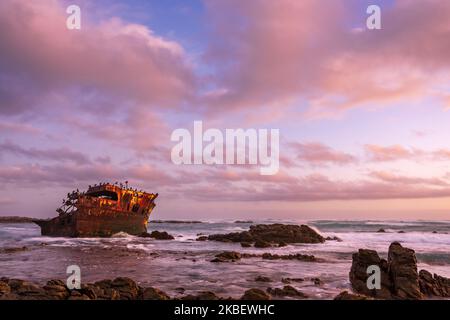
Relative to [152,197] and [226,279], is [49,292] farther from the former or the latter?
[152,197]

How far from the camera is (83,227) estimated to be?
48750mm

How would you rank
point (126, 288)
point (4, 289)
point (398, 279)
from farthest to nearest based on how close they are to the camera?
1. point (398, 279)
2. point (126, 288)
3. point (4, 289)

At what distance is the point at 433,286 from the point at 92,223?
4181cm

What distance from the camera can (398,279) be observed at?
57.1 ft

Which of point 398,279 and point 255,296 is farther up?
point 255,296

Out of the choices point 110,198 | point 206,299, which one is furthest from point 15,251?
point 206,299

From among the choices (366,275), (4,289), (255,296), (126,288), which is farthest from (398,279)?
(4,289)

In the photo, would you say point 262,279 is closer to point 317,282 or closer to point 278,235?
point 317,282

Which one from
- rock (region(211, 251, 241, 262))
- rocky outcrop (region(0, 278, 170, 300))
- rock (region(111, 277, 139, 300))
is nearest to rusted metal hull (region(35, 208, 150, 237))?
rock (region(211, 251, 241, 262))

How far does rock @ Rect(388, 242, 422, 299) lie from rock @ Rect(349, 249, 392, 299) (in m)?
0.32

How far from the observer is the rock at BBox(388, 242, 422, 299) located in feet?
55.4

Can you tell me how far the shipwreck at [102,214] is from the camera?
48.8 m

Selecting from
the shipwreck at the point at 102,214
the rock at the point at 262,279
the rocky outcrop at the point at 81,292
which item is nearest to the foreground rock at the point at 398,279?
the rock at the point at 262,279
